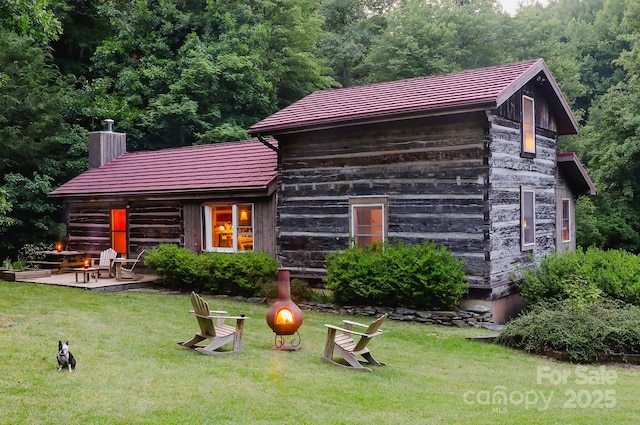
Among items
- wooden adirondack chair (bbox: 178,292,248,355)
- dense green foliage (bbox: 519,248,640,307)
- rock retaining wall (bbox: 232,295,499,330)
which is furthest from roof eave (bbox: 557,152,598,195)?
wooden adirondack chair (bbox: 178,292,248,355)

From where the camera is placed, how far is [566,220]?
1838 centimetres

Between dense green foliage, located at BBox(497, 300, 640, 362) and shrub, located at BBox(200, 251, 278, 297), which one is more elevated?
shrub, located at BBox(200, 251, 278, 297)

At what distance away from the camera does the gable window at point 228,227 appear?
1698 centimetres

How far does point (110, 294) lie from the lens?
15.2 m

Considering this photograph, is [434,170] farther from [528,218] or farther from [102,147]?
[102,147]

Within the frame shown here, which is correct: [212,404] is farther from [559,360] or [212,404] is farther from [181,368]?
[559,360]

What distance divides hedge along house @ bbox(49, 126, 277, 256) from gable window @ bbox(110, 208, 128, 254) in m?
0.03

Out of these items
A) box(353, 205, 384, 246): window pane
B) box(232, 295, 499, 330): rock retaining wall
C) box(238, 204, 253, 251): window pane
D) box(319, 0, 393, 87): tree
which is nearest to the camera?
box(232, 295, 499, 330): rock retaining wall

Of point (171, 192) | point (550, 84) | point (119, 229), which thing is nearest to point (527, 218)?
point (550, 84)

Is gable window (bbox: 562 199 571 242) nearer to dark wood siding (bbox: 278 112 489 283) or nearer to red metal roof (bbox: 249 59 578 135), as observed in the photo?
red metal roof (bbox: 249 59 578 135)

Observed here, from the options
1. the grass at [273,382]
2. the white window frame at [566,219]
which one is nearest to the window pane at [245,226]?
the grass at [273,382]

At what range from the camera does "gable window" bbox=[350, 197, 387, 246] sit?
14.1 meters

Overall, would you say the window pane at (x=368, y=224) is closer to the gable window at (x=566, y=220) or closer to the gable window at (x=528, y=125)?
the gable window at (x=528, y=125)

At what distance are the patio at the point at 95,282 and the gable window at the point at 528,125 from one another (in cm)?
1130
